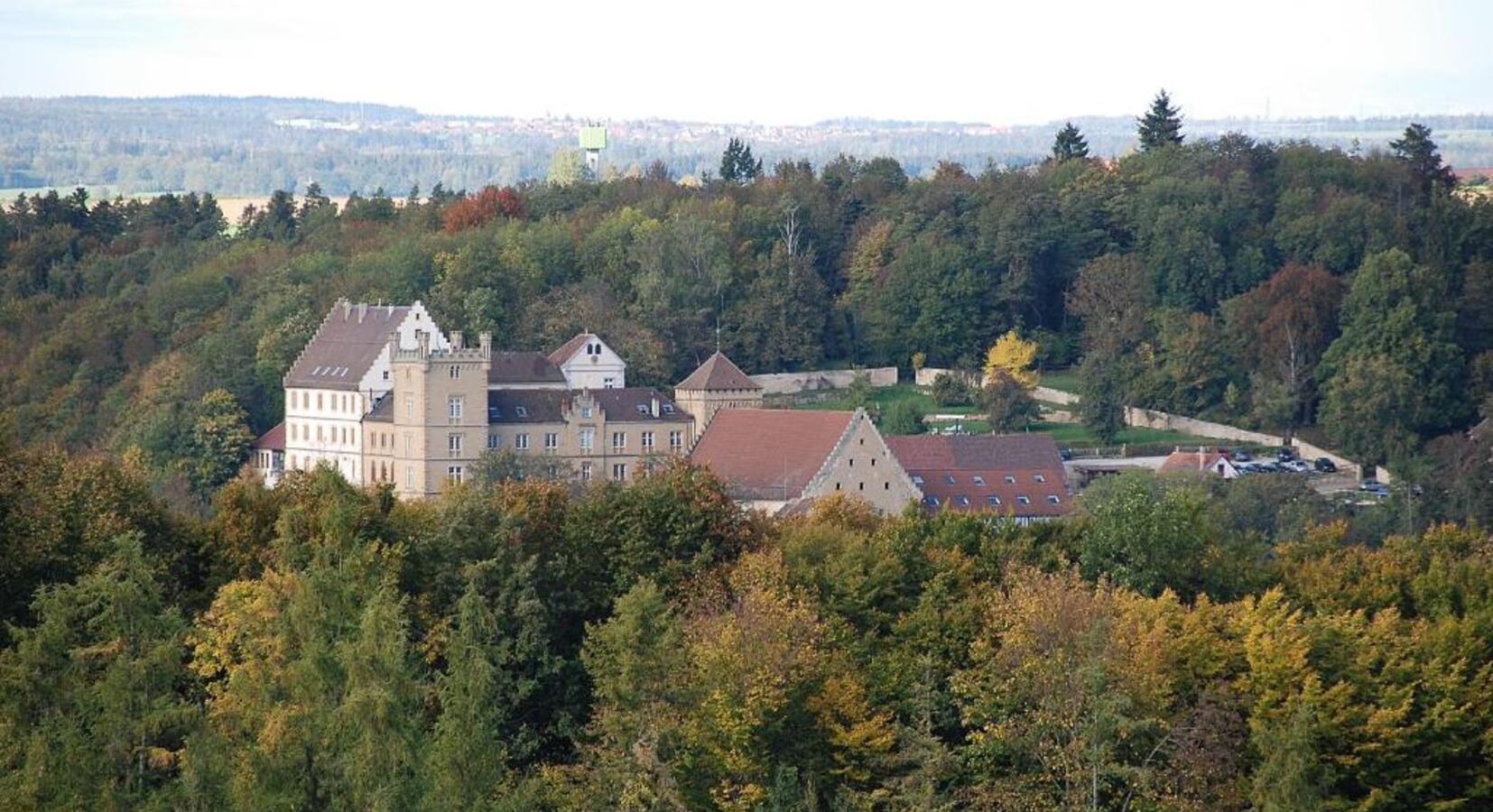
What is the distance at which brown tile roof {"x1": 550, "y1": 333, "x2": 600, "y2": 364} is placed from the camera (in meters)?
92.2

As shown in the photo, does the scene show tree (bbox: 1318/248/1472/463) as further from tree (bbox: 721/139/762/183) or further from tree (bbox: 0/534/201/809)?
tree (bbox: 0/534/201/809)

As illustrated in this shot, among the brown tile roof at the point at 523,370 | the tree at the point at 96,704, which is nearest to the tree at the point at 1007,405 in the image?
the brown tile roof at the point at 523,370

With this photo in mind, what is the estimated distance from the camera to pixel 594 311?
10100cm

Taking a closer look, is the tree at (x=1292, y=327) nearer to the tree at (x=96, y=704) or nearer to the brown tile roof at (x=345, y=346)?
the brown tile roof at (x=345, y=346)

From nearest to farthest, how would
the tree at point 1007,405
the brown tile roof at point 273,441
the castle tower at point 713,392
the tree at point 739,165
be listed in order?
1. the castle tower at point 713,392
2. the brown tile roof at point 273,441
3. the tree at point 1007,405
4. the tree at point 739,165

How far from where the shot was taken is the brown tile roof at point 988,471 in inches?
3187

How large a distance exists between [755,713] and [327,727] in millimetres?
6494

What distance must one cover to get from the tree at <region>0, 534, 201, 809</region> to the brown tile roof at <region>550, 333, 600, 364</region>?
1865 inches

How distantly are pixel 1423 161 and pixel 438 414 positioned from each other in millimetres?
50193

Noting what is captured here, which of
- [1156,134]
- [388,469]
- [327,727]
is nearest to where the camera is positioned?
[327,727]

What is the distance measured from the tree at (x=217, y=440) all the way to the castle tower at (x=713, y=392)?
40.9 feet

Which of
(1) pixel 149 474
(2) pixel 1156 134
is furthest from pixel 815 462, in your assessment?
(2) pixel 1156 134

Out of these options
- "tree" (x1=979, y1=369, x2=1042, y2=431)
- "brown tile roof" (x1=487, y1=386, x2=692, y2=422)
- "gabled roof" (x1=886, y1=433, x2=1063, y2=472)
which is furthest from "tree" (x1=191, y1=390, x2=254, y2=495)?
"tree" (x1=979, y1=369, x2=1042, y2=431)

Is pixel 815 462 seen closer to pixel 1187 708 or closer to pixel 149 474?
pixel 149 474
